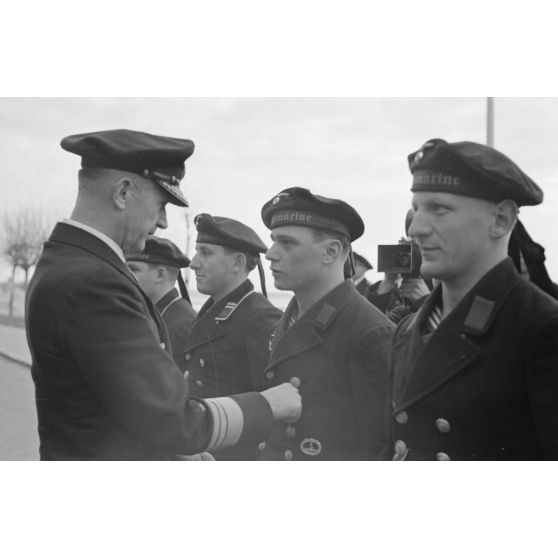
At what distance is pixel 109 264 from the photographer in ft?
8.51

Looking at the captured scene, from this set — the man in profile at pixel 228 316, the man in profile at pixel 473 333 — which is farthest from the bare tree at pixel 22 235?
the man in profile at pixel 473 333

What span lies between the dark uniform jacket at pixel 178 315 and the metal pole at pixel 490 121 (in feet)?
7.23

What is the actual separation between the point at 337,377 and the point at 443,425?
0.84 meters

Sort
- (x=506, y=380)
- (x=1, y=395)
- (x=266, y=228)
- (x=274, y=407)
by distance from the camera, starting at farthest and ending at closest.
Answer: (x=1, y=395) < (x=266, y=228) < (x=274, y=407) < (x=506, y=380)

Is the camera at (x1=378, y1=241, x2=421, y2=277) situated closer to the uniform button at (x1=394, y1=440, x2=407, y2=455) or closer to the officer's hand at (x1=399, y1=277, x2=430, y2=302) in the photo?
the officer's hand at (x1=399, y1=277, x2=430, y2=302)

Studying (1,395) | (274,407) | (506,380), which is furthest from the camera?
(1,395)

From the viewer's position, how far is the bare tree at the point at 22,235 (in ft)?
11.8

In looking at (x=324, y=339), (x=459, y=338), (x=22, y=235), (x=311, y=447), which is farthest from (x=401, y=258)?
(x=22, y=235)

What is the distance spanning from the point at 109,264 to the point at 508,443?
68.8 inches

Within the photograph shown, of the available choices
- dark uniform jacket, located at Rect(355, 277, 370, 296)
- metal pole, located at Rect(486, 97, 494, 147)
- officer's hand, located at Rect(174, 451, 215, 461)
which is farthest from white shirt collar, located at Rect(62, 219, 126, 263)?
metal pole, located at Rect(486, 97, 494, 147)

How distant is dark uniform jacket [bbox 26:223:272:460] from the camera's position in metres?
2.49

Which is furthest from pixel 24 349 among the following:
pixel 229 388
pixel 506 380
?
pixel 506 380

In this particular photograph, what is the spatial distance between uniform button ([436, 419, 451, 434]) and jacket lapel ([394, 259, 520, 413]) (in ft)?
0.40

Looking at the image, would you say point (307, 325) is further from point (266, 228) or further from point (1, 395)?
point (1, 395)
